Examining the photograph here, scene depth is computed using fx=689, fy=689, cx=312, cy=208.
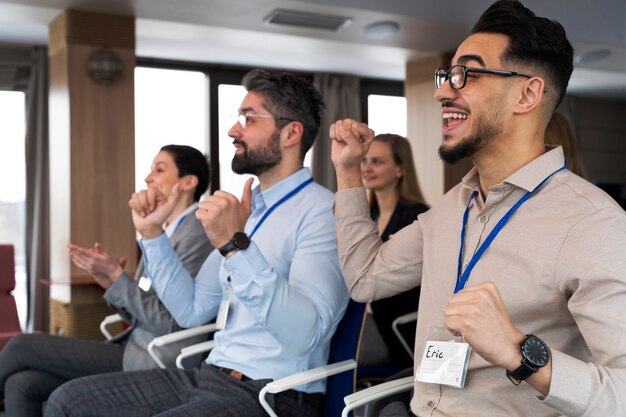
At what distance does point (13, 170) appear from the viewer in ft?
24.0

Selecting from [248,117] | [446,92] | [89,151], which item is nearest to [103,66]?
[89,151]

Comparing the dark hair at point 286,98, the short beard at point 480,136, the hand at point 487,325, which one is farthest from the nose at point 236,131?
the hand at point 487,325

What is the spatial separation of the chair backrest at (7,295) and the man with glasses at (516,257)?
2952 mm

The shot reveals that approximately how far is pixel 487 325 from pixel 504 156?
0.49 metres

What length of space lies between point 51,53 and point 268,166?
4294 millimetres

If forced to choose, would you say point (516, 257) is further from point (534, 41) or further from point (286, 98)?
point (286, 98)

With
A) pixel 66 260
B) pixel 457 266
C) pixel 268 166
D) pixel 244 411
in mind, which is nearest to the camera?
pixel 457 266

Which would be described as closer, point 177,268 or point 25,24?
point 177,268

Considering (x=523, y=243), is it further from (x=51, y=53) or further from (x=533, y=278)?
(x=51, y=53)

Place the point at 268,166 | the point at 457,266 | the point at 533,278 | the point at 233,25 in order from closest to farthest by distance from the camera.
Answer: the point at 533,278, the point at 457,266, the point at 268,166, the point at 233,25

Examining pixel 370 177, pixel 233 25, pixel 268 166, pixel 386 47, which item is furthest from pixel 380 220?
pixel 386 47

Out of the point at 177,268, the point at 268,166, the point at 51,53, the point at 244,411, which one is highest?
the point at 51,53

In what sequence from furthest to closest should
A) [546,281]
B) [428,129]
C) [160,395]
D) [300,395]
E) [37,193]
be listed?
[428,129], [37,193], [160,395], [300,395], [546,281]

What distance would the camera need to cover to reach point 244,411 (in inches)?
75.1
